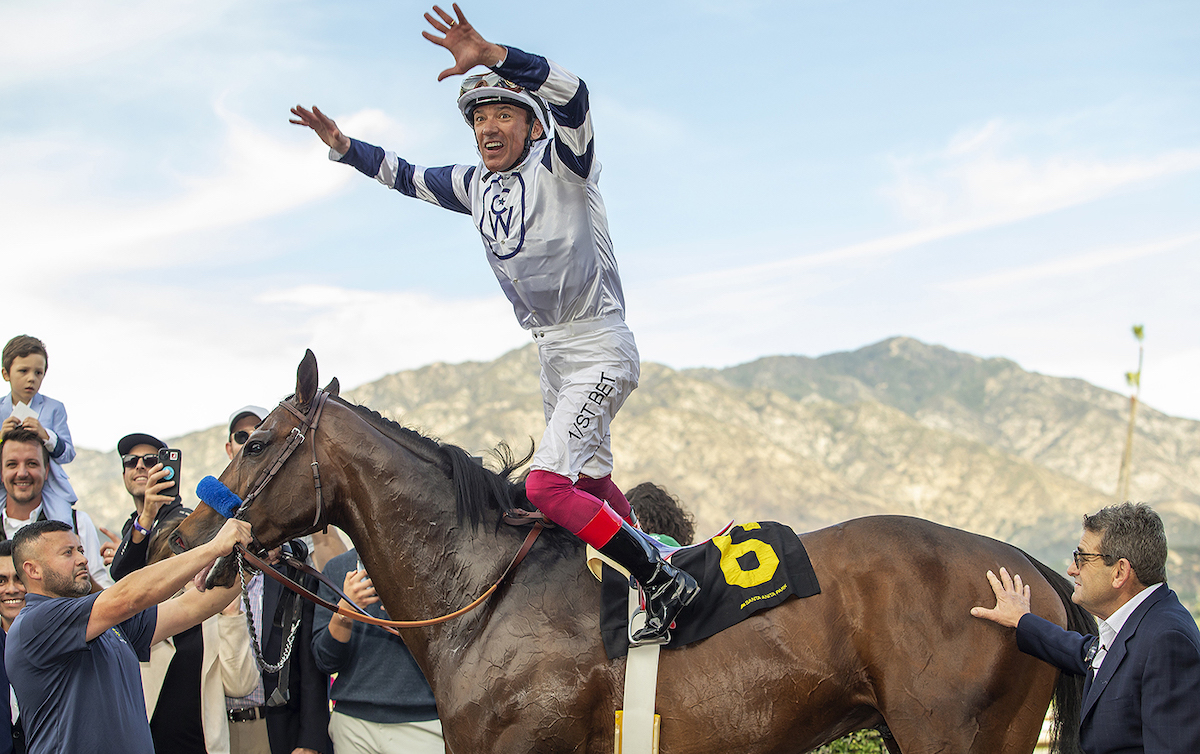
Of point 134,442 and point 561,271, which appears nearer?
point 561,271

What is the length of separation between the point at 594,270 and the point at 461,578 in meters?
1.41

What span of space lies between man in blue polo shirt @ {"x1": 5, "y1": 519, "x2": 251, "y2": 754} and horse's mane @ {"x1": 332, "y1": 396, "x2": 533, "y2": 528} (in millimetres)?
706

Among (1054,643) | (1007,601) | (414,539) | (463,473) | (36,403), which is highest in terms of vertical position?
(36,403)

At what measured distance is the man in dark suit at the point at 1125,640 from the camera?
3.05 m

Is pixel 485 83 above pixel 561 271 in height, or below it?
above

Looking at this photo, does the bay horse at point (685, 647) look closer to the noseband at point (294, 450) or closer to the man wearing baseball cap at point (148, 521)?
the noseband at point (294, 450)

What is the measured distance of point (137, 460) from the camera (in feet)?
18.2

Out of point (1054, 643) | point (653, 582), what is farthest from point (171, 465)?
point (1054, 643)

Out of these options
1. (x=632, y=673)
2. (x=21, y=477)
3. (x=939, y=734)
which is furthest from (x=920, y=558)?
(x=21, y=477)

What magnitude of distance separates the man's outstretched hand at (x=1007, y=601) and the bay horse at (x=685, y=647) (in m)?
0.04

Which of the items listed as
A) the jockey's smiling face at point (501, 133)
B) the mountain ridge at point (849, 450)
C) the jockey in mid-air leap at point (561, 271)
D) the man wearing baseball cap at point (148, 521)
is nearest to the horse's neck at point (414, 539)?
the jockey in mid-air leap at point (561, 271)

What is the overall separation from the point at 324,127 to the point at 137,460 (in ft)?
8.20

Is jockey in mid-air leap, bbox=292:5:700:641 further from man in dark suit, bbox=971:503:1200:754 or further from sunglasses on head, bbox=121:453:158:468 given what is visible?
sunglasses on head, bbox=121:453:158:468

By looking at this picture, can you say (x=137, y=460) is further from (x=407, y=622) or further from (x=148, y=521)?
(x=407, y=622)
